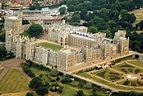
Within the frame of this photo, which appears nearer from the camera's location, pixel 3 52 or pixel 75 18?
pixel 3 52

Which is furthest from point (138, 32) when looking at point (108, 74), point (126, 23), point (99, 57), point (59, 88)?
point (59, 88)

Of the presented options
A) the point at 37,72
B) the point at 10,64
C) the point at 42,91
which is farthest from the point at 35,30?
the point at 42,91

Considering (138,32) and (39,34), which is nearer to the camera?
(39,34)

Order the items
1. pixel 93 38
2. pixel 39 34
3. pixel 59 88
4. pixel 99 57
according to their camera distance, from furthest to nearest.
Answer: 1. pixel 39 34
2. pixel 93 38
3. pixel 99 57
4. pixel 59 88

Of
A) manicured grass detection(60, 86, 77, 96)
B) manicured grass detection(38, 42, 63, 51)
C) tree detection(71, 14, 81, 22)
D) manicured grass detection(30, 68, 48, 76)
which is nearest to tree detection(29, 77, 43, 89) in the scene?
manicured grass detection(60, 86, 77, 96)

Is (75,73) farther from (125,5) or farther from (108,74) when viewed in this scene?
(125,5)

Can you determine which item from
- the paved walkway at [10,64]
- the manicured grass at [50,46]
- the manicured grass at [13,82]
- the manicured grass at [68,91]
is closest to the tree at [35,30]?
the manicured grass at [50,46]

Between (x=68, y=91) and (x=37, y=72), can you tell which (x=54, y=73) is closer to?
(x=37, y=72)
